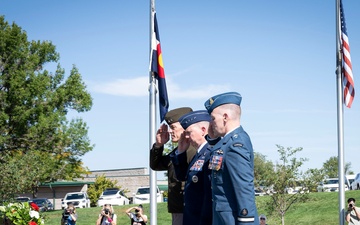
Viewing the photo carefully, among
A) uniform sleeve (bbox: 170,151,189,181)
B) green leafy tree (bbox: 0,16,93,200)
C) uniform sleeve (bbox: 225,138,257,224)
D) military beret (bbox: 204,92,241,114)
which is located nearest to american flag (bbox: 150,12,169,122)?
uniform sleeve (bbox: 170,151,189,181)

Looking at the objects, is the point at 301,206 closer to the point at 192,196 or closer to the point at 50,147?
the point at 50,147

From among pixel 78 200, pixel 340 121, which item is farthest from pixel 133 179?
pixel 340 121

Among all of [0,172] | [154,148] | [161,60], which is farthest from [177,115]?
[0,172]

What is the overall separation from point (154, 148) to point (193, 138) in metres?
0.83

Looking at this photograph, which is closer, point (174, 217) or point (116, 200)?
point (174, 217)

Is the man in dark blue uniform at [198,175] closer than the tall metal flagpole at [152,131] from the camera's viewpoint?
Yes

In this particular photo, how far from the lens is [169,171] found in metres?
7.27

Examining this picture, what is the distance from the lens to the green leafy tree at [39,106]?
39812 mm

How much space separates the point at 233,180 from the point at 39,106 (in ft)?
118

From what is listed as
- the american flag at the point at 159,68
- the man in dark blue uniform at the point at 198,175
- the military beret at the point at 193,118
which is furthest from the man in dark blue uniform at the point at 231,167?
the american flag at the point at 159,68

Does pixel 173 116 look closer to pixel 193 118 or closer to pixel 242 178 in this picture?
pixel 193 118

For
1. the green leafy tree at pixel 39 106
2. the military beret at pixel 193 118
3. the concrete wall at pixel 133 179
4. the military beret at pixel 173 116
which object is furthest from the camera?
the concrete wall at pixel 133 179

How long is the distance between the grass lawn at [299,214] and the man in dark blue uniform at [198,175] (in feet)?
72.4

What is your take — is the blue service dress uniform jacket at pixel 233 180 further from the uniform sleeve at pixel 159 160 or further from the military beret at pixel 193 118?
the uniform sleeve at pixel 159 160
